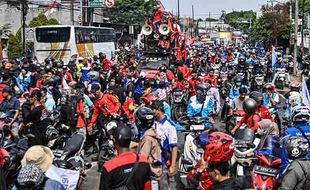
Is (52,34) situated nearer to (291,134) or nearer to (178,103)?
(178,103)

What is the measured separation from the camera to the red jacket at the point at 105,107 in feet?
39.3

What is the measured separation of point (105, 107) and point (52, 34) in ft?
70.7

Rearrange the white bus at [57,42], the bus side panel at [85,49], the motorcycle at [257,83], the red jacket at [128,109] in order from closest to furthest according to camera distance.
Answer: the red jacket at [128,109], the motorcycle at [257,83], the white bus at [57,42], the bus side panel at [85,49]

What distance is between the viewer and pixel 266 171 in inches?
275

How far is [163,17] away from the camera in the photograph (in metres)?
28.6

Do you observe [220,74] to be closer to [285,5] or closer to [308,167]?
[308,167]

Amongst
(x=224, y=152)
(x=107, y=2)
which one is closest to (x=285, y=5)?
(x=107, y=2)

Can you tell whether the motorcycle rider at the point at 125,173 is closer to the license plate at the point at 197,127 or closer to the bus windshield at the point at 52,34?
the license plate at the point at 197,127

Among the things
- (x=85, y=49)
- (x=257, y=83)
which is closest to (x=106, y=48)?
(x=85, y=49)

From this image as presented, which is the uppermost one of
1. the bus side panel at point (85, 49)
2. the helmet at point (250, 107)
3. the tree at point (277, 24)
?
the tree at point (277, 24)

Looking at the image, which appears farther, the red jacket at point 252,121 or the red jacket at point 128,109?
the red jacket at point 128,109

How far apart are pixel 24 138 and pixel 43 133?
346mm

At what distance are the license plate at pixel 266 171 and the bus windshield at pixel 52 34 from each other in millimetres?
26621

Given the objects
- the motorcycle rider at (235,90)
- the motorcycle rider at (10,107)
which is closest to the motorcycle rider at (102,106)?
the motorcycle rider at (10,107)
